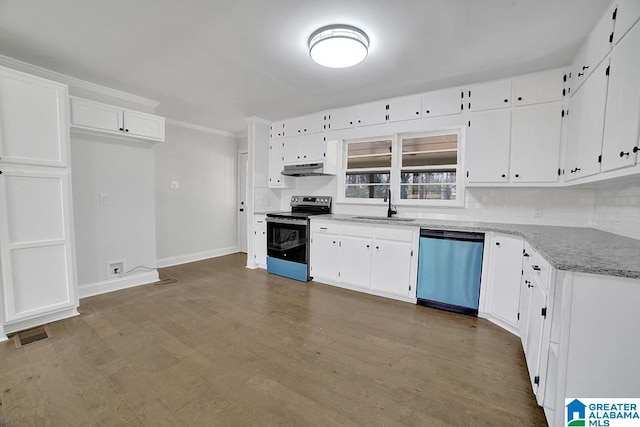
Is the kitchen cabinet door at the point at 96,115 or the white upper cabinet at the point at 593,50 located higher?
the white upper cabinet at the point at 593,50

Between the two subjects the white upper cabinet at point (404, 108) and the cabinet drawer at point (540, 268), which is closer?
the cabinet drawer at point (540, 268)

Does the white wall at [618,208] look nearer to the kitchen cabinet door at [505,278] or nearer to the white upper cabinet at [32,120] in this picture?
the kitchen cabinet door at [505,278]

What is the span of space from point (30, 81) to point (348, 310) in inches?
146

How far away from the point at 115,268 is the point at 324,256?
2781mm

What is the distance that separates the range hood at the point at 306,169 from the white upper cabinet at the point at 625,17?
305 centimetres

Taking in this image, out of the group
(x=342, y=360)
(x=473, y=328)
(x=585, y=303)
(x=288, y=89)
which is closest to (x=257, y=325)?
Answer: (x=342, y=360)

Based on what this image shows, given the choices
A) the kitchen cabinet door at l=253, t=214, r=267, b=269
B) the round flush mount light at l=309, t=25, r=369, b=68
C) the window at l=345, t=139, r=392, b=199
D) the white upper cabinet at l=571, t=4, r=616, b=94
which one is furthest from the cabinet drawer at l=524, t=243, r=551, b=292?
the kitchen cabinet door at l=253, t=214, r=267, b=269

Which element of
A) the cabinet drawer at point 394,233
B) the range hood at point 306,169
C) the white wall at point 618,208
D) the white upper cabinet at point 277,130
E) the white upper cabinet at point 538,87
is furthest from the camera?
the white upper cabinet at point 277,130

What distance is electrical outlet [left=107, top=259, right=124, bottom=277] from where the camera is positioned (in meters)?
3.39

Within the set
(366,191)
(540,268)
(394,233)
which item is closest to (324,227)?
(366,191)

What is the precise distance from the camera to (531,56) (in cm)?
241

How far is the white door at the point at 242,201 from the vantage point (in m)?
5.73

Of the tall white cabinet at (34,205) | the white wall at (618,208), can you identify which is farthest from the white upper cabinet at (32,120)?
the white wall at (618,208)

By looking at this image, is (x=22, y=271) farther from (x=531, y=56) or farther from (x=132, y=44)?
(x=531, y=56)
